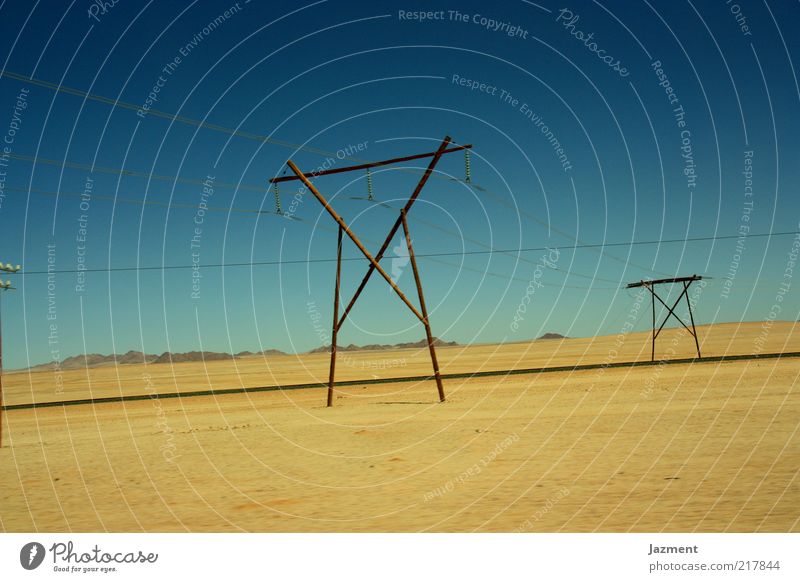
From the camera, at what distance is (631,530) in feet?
22.8

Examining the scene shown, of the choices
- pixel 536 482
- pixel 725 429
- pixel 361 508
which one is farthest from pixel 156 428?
pixel 725 429

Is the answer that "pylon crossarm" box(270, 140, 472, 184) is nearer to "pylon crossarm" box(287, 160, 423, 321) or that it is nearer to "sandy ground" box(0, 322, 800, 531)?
"pylon crossarm" box(287, 160, 423, 321)

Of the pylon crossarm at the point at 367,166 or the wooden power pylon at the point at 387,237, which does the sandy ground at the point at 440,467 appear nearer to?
the wooden power pylon at the point at 387,237

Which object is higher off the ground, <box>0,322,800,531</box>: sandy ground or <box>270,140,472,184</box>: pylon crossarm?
<box>270,140,472,184</box>: pylon crossarm

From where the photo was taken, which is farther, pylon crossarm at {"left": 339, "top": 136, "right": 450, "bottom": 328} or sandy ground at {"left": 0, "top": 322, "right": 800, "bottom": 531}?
pylon crossarm at {"left": 339, "top": 136, "right": 450, "bottom": 328}

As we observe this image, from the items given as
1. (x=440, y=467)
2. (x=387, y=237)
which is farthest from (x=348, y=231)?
(x=440, y=467)

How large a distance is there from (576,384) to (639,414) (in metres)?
10.5

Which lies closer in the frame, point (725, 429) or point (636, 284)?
point (725, 429)

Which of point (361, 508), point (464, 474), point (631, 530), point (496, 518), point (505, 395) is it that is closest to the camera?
point (631, 530)

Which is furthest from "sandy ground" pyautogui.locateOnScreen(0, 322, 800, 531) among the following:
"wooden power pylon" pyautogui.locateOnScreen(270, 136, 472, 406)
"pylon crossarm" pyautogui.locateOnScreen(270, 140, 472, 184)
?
"pylon crossarm" pyautogui.locateOnScreen(270, 140, 472, 184)

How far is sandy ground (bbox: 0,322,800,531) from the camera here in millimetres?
7859

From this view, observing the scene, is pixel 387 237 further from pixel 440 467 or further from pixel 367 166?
pixel 440 467

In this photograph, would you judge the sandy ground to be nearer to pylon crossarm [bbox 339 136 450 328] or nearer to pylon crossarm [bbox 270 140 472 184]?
pylon crossarm [bbox 339 136 450 328]
